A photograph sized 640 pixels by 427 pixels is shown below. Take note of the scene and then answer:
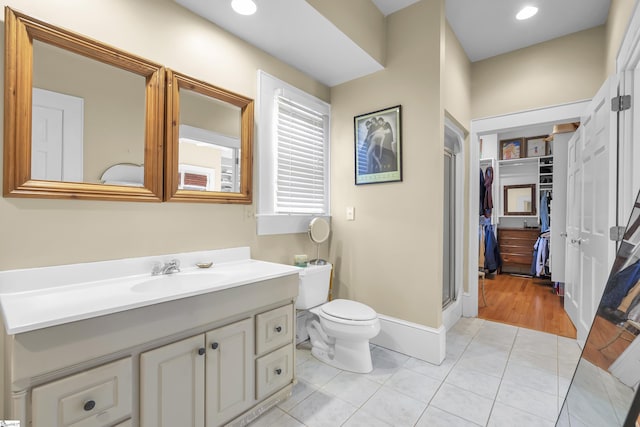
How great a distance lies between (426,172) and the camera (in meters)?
2.32

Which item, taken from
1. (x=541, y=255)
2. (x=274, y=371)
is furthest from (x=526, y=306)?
(x=274, y=371)

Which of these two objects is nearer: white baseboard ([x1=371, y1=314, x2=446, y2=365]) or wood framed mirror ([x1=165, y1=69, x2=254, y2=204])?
wood framed mirror ([x1=165, y1=69, x2=254, y2=204])

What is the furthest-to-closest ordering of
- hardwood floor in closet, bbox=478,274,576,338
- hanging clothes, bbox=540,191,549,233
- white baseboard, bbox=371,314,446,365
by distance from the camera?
hanging clothes, bbox=540,191,549,233, hardwood floor in closet, bbox=478,274,576,338, white baseboard, bbox=371,314,446,365

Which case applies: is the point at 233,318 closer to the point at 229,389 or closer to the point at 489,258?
the point at 229,389

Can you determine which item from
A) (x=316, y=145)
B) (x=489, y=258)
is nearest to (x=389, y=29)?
(x=316, y=145)

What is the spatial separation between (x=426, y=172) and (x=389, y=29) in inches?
50.3

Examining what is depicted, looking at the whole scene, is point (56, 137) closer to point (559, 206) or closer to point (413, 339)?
point (413, 339)

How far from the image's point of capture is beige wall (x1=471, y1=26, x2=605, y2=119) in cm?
266

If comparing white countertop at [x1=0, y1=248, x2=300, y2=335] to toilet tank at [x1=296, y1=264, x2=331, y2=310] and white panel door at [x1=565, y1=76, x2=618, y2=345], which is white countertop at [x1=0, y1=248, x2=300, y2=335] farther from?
white panel door at [x1=565, y1=76, x2=618, y2=345]

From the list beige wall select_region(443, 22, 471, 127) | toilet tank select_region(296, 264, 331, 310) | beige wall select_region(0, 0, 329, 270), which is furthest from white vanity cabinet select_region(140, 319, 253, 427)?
beige wall select_region(443, 22, 471, 127)

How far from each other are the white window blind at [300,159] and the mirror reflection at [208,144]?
400 mm

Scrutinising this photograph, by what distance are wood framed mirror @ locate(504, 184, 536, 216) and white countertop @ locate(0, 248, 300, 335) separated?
209 inches

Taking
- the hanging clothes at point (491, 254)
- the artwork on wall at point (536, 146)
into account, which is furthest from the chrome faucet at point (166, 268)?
the artwork on wall at point (536, 146)

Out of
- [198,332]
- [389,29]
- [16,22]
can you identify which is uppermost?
[389,29]
